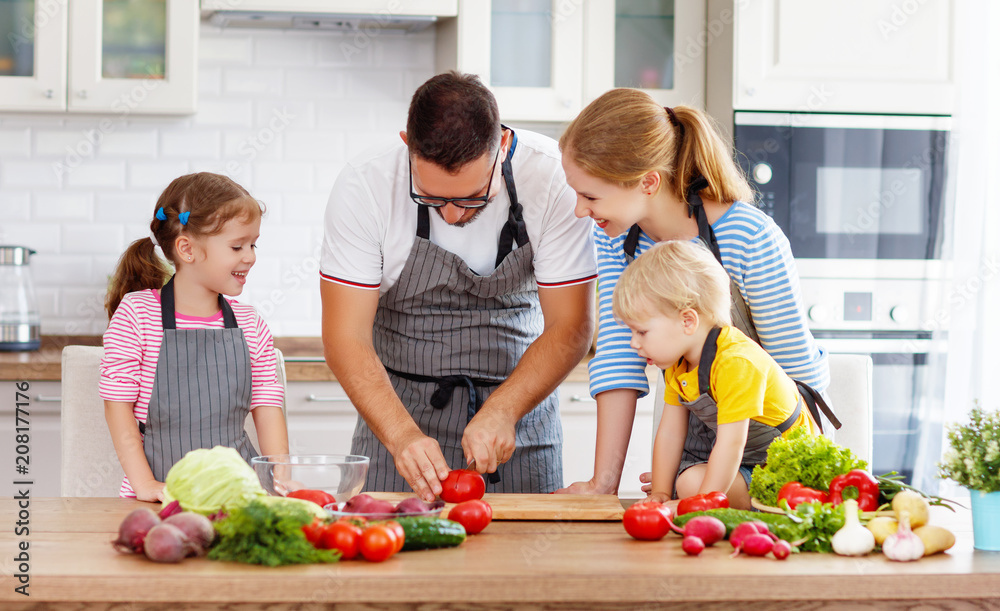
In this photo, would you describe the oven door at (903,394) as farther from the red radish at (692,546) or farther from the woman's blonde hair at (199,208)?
the red radish at (692,546)

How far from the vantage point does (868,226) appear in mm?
3084

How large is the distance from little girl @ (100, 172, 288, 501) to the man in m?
0.21

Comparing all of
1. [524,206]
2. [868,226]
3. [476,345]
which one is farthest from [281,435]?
[868,226]

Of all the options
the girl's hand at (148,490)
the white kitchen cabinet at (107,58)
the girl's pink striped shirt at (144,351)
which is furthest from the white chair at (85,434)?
the white kitchen cabinet at (107,58)

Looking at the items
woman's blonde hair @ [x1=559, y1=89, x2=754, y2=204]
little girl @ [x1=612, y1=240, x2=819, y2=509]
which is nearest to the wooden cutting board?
little girl @ [x1=612, y1=240, x2=819, y2=509]

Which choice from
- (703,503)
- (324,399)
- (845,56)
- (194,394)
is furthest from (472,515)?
(845,56)

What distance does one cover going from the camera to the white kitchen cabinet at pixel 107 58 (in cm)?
300

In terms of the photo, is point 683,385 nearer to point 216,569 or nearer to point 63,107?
point 216,569

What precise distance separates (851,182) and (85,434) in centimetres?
243

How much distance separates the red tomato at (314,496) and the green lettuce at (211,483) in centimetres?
6

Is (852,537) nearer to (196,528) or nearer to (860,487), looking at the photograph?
(860,487)

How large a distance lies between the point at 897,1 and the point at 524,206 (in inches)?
72.5

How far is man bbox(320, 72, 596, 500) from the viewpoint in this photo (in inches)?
70.6

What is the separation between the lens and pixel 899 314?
3.03 metres
